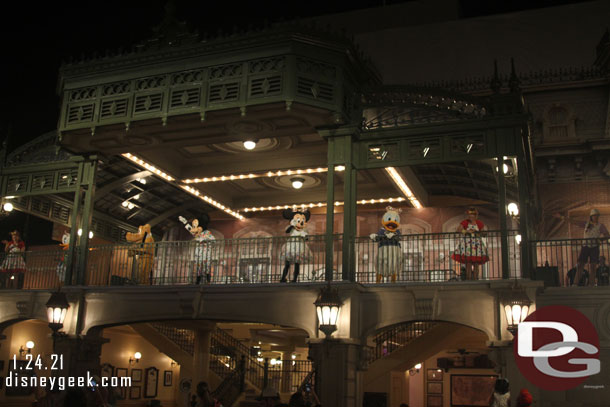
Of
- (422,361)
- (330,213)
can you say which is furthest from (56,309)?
(422,361)

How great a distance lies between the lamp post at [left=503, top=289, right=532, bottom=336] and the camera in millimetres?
12609

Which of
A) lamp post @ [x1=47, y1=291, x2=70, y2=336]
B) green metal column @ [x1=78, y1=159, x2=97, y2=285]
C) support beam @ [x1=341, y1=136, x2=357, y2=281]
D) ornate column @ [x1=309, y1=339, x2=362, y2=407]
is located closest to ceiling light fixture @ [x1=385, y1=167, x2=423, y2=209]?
support beam @ [x1=341, y1=136, x2=357, y2=281]

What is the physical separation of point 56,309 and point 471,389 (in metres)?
15.9

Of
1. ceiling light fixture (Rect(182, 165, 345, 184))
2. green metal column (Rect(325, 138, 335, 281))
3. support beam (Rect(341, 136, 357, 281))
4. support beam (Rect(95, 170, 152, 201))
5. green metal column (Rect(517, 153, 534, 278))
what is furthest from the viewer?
support beam (Rect(95, 170, 152, 201))

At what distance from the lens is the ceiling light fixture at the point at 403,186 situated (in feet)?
57.5

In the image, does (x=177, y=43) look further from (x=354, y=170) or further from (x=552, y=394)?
(x=552, y=394)

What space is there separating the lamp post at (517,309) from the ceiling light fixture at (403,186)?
5.47 m

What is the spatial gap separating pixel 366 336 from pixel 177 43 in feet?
26.1

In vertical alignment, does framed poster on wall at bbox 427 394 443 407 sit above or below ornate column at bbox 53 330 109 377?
below

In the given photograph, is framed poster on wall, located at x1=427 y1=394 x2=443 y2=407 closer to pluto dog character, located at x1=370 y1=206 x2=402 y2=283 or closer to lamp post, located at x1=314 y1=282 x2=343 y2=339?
pluto dog character, located at x1=370 y1=206 x2=402 y2=283

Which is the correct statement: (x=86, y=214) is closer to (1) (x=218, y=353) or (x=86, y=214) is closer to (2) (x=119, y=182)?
(2) (x=119, y=182)

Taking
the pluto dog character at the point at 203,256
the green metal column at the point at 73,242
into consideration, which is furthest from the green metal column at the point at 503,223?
the green metal column at the point at 73,242

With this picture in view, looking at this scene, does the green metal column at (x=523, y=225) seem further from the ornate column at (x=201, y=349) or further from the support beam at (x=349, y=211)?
the ornate column at (x=201, y=349)

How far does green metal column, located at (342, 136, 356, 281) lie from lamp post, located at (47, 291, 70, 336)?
21.9ft
